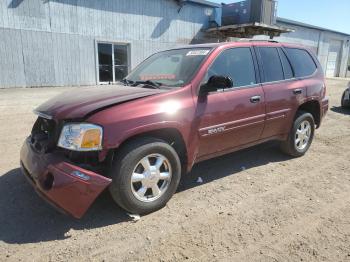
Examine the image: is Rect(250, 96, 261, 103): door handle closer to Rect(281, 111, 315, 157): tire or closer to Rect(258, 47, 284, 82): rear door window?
Rect(258, 47, 284, 82): rear door window

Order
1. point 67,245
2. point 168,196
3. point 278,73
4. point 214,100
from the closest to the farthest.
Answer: point 67,245 → point 168,196 → point 214,100 → point 278,73

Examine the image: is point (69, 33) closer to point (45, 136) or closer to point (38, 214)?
point (45, 136)

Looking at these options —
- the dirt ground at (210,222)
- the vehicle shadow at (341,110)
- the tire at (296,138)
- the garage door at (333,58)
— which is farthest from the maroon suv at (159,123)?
the garage door at (333,58)

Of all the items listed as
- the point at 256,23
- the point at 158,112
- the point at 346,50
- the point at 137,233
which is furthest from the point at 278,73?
the point at 346,50

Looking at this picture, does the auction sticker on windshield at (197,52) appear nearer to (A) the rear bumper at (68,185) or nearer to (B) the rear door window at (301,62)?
(B) the rear door window at (301,62)

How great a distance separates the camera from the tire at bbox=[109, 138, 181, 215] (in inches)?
115

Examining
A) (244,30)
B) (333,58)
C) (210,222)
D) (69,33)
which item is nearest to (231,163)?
(210,222)

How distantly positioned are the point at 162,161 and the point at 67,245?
3.96ft

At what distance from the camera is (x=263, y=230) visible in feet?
9.73

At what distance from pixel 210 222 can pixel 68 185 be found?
1438 mm

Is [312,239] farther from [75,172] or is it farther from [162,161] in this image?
[75,172]

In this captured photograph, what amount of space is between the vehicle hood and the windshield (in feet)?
1.10

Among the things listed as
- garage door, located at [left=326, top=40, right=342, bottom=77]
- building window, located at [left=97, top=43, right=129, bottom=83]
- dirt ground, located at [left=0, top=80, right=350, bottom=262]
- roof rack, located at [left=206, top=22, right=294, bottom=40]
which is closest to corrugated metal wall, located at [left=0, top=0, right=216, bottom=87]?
building window, located at [left=97, top=43, right=129, bottom=83]

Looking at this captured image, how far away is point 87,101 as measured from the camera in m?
3.14
